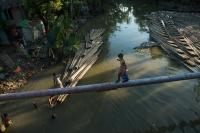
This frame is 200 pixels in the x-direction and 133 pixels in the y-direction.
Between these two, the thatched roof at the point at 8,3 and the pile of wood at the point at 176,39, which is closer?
the pile of wood at the point at 176,39

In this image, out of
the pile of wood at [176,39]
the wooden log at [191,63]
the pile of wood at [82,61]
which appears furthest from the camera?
the pile of wood at [176,39]

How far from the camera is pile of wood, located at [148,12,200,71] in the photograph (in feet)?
53.7

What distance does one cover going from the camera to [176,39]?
19.1 metres

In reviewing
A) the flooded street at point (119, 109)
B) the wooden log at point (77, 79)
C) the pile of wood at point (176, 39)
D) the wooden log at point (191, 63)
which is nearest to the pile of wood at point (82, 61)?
the wooden log at point (77, 79)

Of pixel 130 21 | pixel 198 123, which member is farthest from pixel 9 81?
pixel 130 21

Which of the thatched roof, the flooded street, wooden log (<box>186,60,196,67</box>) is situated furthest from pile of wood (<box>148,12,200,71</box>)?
the thatched roof

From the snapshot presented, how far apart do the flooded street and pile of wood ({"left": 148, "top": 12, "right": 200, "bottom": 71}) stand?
64 cm

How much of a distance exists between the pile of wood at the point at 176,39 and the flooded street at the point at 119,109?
0.64m

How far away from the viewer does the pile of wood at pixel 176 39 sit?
16.4 m

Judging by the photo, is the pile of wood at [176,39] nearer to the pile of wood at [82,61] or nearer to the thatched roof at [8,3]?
the pile of wood at [82,61]

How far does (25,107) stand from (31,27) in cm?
740

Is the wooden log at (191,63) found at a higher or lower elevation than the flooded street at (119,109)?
higher

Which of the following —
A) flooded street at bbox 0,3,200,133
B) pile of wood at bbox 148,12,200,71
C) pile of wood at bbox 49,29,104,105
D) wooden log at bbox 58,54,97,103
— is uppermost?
pile of wood at bbox 148,12,200,71

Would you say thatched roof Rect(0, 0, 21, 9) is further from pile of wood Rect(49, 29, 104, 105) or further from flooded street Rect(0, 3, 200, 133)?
flooded street Rect(0, 3, 200, 133)
